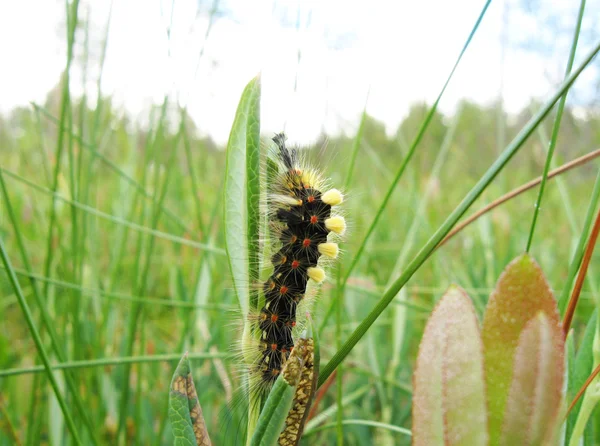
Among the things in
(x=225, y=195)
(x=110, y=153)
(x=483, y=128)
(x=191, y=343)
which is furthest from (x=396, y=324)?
(x=483, y=128)

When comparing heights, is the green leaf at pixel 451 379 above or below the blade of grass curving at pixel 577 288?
below

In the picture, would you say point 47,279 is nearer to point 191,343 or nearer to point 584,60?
point 191,343

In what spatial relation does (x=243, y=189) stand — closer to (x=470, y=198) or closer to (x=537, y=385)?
(x=470, y=198)

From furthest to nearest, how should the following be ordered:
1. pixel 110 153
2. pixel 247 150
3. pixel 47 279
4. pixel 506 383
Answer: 1. pixel 110 153
2. pixel 47 279
3. pixel 247 150
4. pixel 506 383

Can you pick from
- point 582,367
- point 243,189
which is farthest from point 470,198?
point 582,367

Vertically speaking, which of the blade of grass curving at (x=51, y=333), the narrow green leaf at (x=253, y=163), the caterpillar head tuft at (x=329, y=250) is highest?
the narrow green leaf at (x=253, y=163)

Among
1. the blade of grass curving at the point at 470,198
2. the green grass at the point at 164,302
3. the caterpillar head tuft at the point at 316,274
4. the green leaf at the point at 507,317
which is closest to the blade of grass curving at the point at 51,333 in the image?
the green grass at the point at 164,302

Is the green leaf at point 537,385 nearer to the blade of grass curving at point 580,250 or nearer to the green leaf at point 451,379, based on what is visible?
the green leaf at point 451,379
